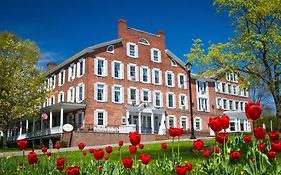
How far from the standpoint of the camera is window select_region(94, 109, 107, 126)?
113 feet

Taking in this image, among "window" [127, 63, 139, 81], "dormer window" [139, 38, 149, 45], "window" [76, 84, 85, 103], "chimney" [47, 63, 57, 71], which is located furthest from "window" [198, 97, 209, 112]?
"chimney" [47, 63, 57, 71]

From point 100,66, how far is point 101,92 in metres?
2.86

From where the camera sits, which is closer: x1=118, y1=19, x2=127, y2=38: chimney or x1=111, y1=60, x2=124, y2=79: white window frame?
x1=111, y1=60, x2=124, y2=79: white window frame

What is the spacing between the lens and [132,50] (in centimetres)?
3947

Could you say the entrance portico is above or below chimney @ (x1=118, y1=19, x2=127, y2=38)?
below

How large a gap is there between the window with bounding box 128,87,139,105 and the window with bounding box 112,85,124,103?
1078 millimetres

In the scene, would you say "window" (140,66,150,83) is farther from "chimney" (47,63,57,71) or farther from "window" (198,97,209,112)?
"chimney" (47,63,57,71)

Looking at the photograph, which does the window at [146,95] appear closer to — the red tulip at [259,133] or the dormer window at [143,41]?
the dormer window at [143,41]

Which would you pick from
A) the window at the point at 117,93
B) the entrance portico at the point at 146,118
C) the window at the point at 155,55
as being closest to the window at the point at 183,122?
the entrance portico at the point at 146,118

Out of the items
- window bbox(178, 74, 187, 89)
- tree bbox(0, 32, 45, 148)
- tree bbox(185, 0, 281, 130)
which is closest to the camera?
tree bbox(185, 0, 281, 130)

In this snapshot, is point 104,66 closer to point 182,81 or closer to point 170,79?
point 170,79

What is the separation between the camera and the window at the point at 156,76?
4065cm

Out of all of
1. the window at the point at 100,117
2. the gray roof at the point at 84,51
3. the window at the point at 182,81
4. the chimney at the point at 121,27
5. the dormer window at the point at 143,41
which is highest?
the chimney at the point at 121,27

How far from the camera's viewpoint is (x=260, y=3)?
74.1ft
